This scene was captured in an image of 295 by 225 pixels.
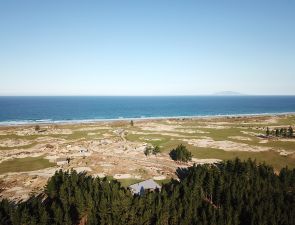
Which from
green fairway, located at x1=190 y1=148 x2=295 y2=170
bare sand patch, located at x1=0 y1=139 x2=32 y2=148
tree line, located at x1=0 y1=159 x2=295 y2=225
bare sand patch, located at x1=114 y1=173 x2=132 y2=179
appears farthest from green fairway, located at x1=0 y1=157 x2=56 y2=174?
green fairway, located at x1=190 y1=148 x2=295 y2=170

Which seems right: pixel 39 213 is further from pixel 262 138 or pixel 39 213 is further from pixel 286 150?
pixel 262 138

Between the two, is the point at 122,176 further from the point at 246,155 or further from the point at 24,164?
the point at 246,155

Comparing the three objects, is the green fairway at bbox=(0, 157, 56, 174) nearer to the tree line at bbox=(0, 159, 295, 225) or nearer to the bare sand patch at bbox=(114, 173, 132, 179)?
the bare sand patch at bbox=(114, 173, 132, 179)

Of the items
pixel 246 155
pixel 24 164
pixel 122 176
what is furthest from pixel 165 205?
pixel 246 155

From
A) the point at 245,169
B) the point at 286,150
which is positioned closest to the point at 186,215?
the point at 245,169

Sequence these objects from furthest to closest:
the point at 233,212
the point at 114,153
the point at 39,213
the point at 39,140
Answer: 1. the point at 39,140
2. the point at 114,153
3. the point at 233,212
4. the point at 39,213

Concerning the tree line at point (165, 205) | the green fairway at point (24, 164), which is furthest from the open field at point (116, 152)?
the tree line at point (165, 205)
